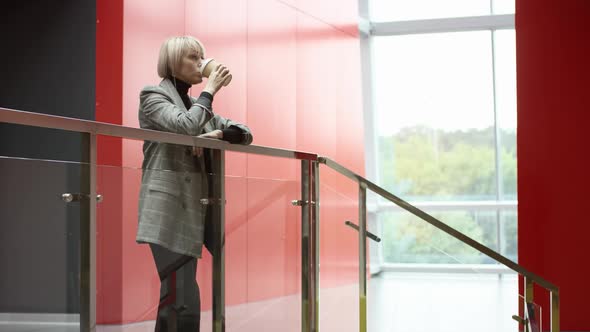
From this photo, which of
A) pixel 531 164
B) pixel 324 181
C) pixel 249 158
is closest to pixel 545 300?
pixel 531 164

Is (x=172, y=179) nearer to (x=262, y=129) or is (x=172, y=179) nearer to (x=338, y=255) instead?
(x=338, y=255)

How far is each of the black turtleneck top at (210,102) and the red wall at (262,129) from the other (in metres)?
0.16

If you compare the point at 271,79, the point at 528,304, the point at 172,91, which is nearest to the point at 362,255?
the point at 528,304

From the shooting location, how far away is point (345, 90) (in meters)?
9.17

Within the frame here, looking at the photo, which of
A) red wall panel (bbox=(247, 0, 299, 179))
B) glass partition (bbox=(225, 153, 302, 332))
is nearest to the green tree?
red wall panel (bbox=(247, 0, 299, 179))

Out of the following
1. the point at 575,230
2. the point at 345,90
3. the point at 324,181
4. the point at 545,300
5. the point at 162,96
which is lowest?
the point at 545,300

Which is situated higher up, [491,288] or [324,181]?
[324,181]

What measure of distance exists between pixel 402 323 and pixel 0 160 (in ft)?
12.5

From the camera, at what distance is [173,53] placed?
3.17 meters

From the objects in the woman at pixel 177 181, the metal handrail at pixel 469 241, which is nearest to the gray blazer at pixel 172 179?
the woman at pixel 177 181

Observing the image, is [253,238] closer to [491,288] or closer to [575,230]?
[491,288]

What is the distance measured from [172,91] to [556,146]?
4.33m

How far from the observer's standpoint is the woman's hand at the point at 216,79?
323cm

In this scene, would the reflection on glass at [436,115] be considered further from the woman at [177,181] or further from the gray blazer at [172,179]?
the gray blazer at [172,179]
